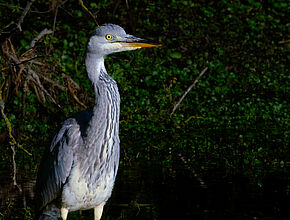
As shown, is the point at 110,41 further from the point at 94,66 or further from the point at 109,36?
the point at 94,66

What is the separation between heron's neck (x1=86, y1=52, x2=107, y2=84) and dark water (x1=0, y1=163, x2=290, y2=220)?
1.61 metres

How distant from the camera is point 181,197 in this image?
6695mm

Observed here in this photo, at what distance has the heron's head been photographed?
5.29m

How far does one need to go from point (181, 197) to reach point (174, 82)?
4675 mm

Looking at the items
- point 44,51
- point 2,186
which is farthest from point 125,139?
point 2,186

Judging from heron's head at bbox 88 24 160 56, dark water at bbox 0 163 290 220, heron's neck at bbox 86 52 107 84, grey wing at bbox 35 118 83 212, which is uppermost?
heron's head at bbox 88 24 160 56

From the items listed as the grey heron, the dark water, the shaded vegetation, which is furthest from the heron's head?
the dark water

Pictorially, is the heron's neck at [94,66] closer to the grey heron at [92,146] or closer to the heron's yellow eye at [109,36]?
the grey heron at [92,146]

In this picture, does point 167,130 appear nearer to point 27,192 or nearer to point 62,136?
point 27,192

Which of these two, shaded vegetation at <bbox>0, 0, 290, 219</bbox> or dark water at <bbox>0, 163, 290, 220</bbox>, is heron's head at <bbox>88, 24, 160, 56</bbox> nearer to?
shaded vegetation at <bbox>0, 0, 290, 219</bbox>

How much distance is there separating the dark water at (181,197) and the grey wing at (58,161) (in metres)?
0.80

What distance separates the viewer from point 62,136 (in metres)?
5.31

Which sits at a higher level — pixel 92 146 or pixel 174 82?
pixel 174 82

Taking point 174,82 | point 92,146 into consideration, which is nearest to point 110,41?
point 92,146
